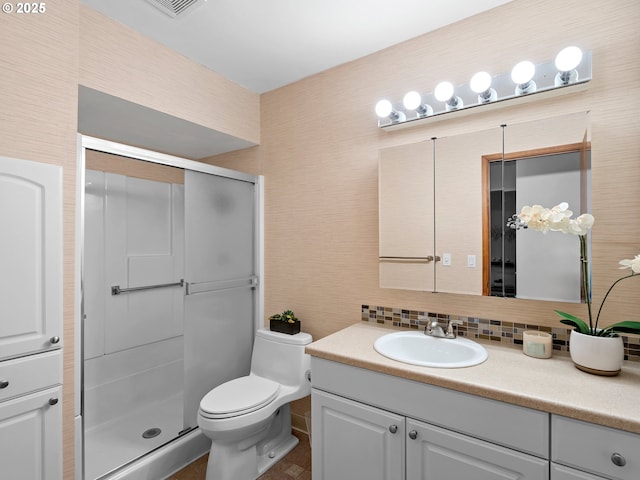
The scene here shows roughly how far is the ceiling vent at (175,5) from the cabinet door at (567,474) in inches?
84.6

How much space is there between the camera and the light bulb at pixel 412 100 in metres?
1.69

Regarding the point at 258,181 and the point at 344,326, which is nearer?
the point at 344,326

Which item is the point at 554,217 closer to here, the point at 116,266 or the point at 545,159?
the point at 545,159

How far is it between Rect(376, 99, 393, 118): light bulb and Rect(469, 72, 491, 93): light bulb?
0.41 metres

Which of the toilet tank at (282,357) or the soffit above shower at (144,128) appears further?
the toilet tank at (282,357)

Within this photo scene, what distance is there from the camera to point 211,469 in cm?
173

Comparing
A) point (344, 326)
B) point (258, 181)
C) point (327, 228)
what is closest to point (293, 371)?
point (344, 326)

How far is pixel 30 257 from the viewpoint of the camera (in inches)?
50.8

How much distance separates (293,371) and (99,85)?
6.08 feet

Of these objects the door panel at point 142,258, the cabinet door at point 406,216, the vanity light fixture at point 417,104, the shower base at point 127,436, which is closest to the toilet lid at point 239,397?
the shower base at point 127,436

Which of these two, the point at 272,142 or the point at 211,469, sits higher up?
the point at 272,142

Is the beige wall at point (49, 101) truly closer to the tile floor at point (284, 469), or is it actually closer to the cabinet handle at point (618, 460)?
the tile floor at point (284, 469)

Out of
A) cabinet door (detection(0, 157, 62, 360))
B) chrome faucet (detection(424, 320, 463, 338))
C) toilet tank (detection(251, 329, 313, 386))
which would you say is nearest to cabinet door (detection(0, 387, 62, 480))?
cabinet door (detection(0, 157, 62, 360))

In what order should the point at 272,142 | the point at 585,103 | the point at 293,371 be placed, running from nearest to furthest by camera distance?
the point at 585,103 → the point at 293,371 → the point at 272,142
